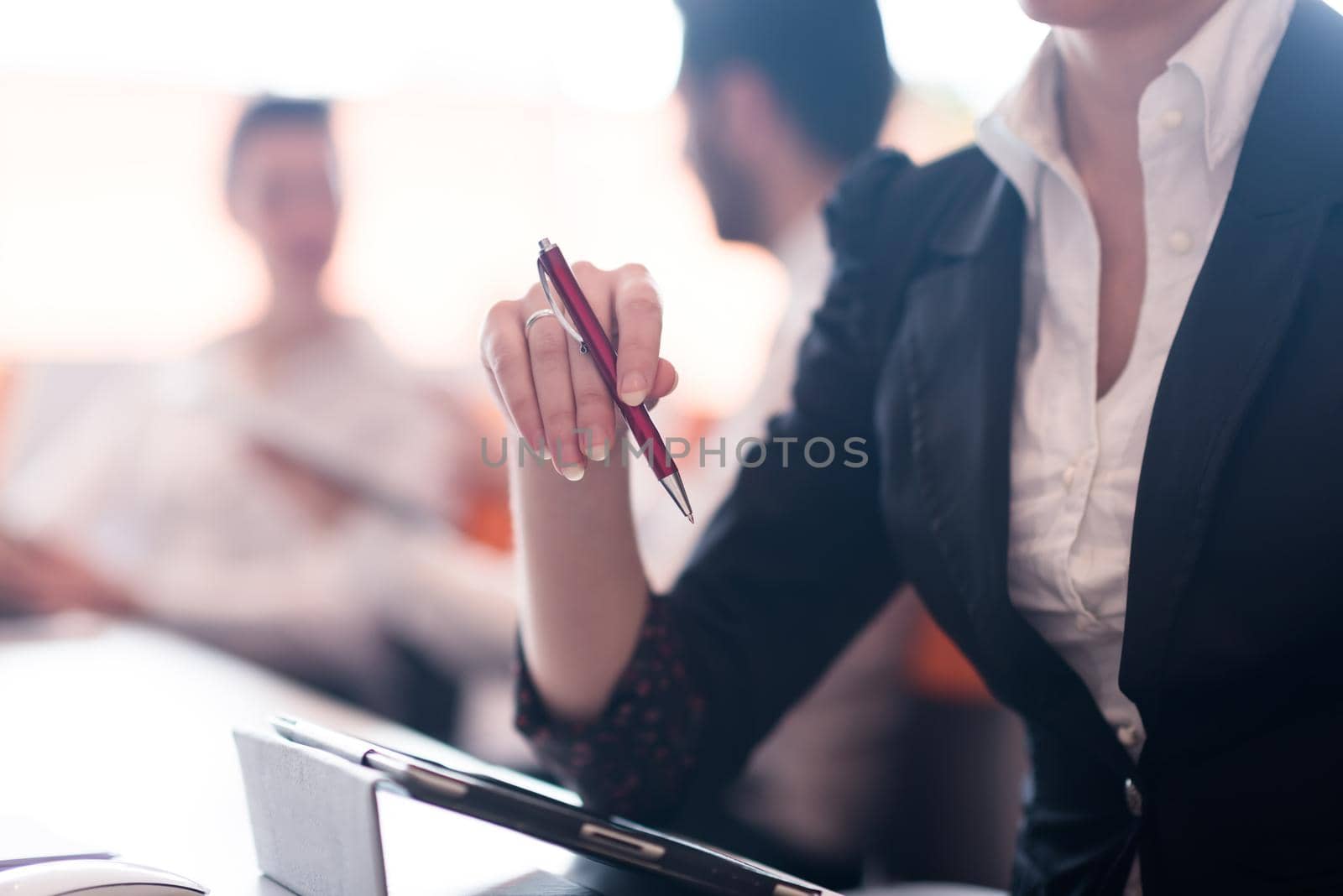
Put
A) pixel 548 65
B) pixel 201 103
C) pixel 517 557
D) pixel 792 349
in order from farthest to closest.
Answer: pixel 548 65 → pixel 201 103 → pixel 792 349 → pixel 517 557

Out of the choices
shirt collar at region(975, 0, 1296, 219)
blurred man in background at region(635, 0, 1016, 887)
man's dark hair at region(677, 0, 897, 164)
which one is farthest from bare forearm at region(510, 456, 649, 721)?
man's dark hair at region(677, 0, 897, 164)

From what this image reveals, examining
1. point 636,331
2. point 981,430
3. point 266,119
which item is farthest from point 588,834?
point 266,119

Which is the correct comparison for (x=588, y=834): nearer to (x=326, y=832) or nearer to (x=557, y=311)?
(x=326, y=832)

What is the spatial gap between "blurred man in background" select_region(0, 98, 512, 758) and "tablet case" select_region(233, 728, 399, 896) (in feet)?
3.21

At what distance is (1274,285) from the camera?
48 cm

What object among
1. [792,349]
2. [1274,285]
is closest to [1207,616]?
[1274,285]

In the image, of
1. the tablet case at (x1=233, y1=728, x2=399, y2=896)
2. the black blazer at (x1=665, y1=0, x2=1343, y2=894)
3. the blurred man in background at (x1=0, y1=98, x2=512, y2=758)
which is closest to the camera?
the tablet case at (x1=233, y1=728, x2=399, y2=896)

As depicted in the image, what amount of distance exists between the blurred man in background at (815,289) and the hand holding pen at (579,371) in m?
0.63

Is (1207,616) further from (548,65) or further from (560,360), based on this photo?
(548,65)

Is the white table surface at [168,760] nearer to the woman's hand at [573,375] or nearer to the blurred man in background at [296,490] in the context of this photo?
the woman's hand at [573,375]

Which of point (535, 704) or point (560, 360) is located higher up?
point (560, 360)

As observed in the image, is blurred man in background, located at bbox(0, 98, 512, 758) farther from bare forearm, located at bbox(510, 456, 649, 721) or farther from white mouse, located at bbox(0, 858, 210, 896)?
white mouse, located at bbox(0, 858, 210, 896)

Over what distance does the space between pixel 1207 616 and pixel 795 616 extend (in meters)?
0.28

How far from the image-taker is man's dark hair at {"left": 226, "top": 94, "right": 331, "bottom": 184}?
1.75 m
